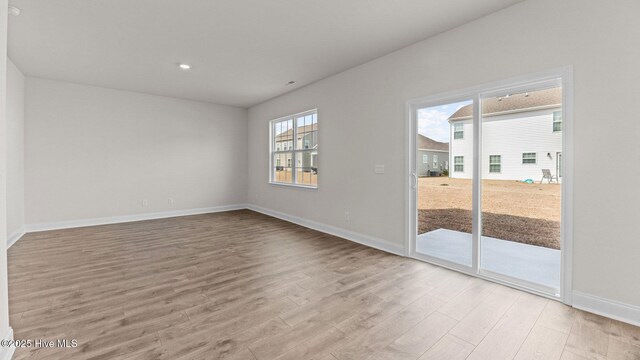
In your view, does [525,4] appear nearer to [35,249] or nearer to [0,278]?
[0,278]

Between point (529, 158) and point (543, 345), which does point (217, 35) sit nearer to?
point (529, 158)

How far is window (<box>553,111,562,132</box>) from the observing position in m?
2.46

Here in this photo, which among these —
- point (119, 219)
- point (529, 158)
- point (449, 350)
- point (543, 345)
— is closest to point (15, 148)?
point (119, 219)

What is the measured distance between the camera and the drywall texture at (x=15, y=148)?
392cm

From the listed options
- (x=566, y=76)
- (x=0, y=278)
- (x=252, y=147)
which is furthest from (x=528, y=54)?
(x=252, y=147)

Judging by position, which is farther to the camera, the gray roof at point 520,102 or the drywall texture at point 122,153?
the drywall texture at point 122,153

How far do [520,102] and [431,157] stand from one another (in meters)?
1.05

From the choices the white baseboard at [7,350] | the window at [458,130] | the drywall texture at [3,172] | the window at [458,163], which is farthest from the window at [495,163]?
the white baseboard at [7,350]

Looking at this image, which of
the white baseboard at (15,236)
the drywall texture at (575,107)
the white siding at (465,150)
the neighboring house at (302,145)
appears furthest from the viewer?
the neighboring house at (302,145)

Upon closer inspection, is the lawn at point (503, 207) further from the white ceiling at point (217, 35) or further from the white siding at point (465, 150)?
the white ceiling at point (217, 35)

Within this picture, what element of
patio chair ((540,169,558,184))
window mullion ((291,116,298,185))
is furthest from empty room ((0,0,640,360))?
window mullion ((291,116,298,185))

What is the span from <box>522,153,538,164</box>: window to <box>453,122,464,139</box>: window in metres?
0.63

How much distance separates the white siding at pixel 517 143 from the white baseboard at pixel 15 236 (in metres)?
6.22

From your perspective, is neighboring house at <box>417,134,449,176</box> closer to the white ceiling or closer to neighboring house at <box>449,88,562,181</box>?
neighboring house at <box>449,88,562,181</box>
